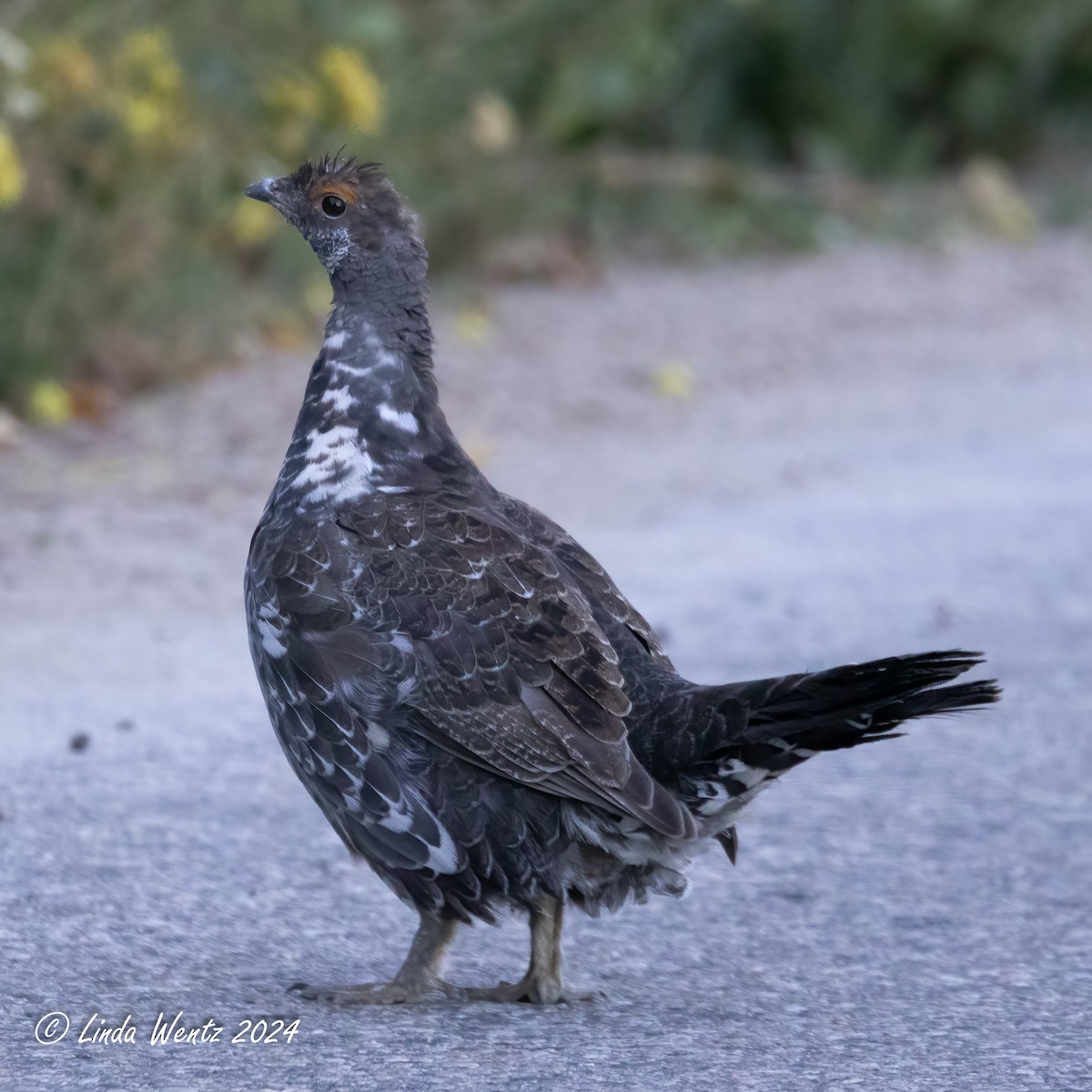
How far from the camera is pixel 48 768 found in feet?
16.9

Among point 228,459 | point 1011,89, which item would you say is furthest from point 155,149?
point 1011,89

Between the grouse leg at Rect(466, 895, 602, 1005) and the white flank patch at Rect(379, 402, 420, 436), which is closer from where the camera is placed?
the grouse leg at Rect(466, 895, 602, 1005)

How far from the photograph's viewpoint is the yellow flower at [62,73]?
8.35 meters

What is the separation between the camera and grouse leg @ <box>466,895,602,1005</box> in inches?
153

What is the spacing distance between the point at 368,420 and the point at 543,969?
1.28 metres

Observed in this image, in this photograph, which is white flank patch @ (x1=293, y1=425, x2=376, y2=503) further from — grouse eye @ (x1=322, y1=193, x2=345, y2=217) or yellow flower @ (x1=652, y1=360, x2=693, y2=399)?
yellow flower @ (x1=652, y1=360, x2=693, y2=399)

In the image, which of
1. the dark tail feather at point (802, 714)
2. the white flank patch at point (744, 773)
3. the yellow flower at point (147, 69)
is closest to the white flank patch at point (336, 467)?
the dark tail feather at point (802, 714)

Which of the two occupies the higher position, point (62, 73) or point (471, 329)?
Answer: point (471, 329)

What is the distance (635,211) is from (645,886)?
36.9ft

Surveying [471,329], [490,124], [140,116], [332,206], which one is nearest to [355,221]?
[332,206]

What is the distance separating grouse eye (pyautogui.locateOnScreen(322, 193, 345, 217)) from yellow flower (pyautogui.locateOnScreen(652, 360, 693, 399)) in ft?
21.8

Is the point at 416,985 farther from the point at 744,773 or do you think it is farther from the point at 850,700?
the point at 850,700

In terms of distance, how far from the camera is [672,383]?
433 inches

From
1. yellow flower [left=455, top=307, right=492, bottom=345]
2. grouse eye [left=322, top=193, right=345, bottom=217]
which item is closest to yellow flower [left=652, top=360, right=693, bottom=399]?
yellow flower [left=455, top=307, right=492, bottom=345]
